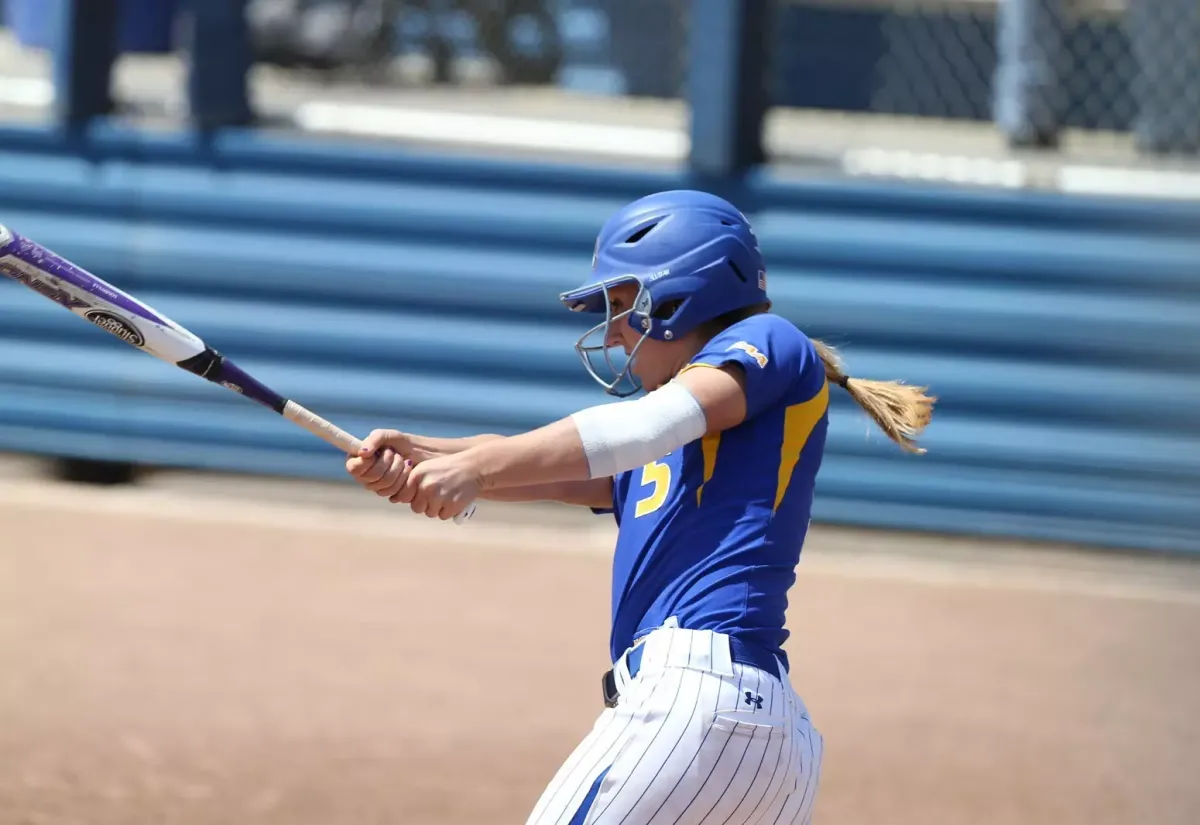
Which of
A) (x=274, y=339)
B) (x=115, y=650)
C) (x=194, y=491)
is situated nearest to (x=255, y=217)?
(x=274, y=339)

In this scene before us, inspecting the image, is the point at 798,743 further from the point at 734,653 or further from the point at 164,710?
the point at 164,710

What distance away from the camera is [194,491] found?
8.04m

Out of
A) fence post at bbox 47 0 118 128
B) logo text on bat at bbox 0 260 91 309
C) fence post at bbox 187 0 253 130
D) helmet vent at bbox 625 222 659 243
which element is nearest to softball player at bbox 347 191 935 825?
helmet vent at bbox 625 222 659 243

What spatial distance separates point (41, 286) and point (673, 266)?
121cm

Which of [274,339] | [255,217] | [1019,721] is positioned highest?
[255,217]

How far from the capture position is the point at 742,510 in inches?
121

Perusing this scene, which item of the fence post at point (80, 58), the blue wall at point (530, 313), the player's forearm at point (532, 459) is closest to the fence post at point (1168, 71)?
the blue wall at point (530, 313)

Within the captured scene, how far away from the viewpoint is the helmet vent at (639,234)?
10.6 ft

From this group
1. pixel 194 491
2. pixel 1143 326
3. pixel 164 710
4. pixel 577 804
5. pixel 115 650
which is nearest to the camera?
pixel 577 804

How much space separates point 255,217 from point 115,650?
109 inches

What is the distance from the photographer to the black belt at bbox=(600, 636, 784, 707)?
119 inches

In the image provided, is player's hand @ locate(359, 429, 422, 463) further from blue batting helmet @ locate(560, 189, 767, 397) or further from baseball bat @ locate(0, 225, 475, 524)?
blue batting helmet @ locate(560, 189, 767, 397)

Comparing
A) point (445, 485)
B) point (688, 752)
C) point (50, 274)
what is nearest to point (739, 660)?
point (688, 752)

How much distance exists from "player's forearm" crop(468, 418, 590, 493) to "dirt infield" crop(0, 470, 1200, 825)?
216cm
